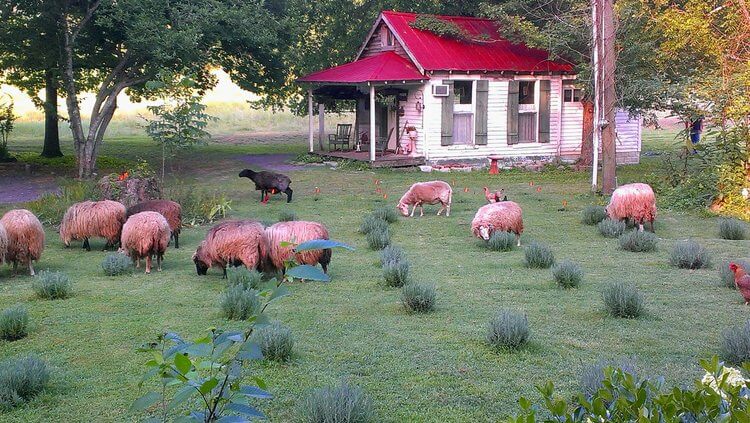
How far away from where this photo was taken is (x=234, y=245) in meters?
10.0

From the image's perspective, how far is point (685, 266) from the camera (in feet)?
34.7

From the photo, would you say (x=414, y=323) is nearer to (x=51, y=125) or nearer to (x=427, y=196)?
(x=427, y=196)

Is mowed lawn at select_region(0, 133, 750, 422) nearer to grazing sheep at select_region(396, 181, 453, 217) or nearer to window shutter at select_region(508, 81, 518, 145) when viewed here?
grazing sheep at select_region(396, 181, 453, 217)

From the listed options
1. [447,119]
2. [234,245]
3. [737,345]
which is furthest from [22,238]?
[447,119]

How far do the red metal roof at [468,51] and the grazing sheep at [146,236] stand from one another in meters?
14.9

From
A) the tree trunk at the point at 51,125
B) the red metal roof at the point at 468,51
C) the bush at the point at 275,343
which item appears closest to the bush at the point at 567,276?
the bush at the point at 275,343

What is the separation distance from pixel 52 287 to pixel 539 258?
662 cm

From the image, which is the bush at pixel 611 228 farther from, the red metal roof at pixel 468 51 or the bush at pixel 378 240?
the red metal roof at pixel 468 51

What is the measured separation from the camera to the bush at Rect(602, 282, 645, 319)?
773 centimetres

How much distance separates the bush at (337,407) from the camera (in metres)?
5.01

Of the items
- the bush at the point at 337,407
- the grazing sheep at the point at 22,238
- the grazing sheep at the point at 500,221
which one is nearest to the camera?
the bush at the point at 337,407

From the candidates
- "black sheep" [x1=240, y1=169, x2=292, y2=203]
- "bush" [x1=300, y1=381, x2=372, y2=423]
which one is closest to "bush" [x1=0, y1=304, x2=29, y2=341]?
"bush" [x1=300, y1=381, x2=372, y2=423]

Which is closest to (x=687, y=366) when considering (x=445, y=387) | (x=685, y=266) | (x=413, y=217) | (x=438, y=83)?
(x=445, y=387)

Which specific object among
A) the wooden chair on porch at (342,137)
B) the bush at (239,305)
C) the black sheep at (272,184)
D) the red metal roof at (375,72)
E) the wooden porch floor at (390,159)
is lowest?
the bush at (239,305)
